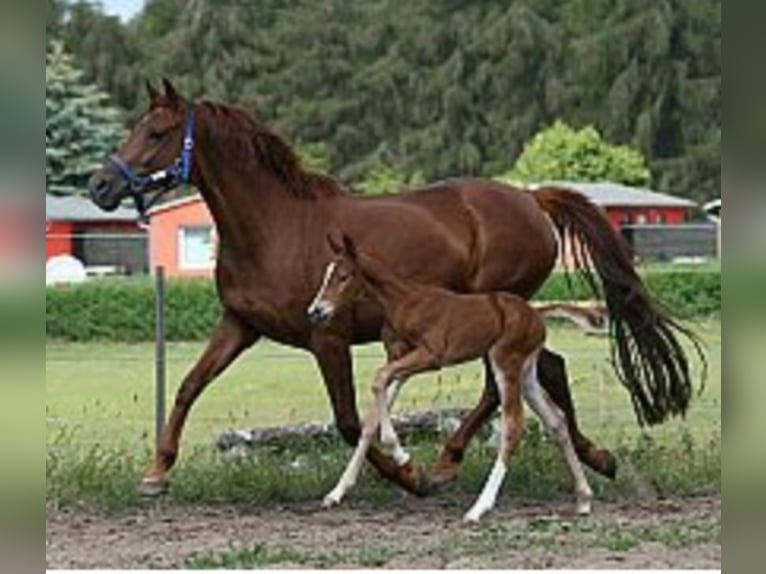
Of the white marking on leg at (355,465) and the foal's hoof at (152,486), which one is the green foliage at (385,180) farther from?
the white marking on leg at (355,465)

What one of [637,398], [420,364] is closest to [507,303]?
[420,364]

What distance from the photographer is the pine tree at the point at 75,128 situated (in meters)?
36.7

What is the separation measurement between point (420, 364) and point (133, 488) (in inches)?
55.8

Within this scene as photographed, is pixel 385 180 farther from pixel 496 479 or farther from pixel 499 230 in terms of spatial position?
pixel 496 479

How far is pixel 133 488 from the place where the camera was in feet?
19.7

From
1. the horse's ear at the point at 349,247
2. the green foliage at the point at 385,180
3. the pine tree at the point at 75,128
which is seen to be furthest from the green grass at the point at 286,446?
the pine tree at the point at 75,128

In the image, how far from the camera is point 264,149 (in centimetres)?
577

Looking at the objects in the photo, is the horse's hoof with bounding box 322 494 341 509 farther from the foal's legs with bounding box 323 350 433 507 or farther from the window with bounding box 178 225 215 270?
the window with bounding box 178 225 215 270

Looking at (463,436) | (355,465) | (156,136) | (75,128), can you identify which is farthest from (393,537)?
(75,128)

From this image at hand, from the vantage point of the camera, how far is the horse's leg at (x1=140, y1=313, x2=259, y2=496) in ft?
18.9

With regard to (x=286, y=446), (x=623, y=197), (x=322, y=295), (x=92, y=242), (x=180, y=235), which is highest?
(x=623, y=197)

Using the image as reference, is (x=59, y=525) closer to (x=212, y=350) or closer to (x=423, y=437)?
(x=212, y=350)

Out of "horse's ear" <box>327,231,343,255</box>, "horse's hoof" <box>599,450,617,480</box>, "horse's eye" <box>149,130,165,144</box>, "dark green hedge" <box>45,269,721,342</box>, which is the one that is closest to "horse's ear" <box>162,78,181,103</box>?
"horse's eye" <box>149,130,165,144</box>

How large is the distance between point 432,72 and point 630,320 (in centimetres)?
3375
